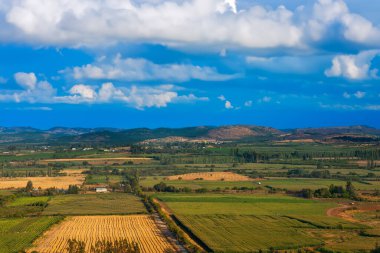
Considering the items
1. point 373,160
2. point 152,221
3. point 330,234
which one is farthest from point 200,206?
point 373,160

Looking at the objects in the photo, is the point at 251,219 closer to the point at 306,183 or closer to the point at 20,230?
the point at 20,230

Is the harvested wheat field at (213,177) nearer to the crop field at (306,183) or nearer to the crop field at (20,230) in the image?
the crop field at (306,183)

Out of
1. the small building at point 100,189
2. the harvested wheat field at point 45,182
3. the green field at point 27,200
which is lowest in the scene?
the green field at point 27,200

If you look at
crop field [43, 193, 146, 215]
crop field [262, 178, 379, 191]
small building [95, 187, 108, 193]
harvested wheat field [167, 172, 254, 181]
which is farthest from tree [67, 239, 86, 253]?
harvested wheat field [167, 172, 254, 181]

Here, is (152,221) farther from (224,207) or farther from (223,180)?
(223,180)

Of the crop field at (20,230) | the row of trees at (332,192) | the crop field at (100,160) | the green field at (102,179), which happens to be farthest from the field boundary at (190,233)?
the crop field at (100,160)

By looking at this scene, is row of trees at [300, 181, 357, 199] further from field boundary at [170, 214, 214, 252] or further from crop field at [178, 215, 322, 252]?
field boundary at [170, 214, 214, 252]
